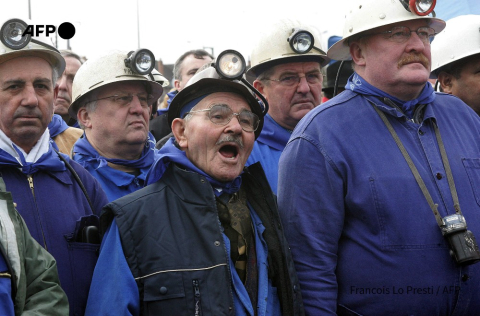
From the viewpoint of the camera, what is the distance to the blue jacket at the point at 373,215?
3320 millimetres

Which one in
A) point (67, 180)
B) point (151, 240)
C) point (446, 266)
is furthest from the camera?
point (67, 180)

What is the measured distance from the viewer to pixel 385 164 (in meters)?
3.44

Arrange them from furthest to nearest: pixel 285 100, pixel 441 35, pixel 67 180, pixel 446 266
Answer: pixel 441 35, pixel 285 100, pixel 67 180, pixel 446 266

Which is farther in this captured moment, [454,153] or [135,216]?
[454,153]

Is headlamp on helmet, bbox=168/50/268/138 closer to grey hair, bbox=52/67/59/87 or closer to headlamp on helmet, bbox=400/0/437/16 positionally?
grey hair, bbox=52/67/59/87

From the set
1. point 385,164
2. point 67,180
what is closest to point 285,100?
point 385,164

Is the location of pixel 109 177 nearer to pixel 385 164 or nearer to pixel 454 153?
pixel 385 164

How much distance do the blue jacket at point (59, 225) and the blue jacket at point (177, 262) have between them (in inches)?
11.3

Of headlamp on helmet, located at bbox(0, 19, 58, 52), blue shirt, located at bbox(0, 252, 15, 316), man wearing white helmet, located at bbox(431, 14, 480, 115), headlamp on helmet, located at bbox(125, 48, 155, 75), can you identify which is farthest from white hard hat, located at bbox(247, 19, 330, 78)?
blue shirt, located at bbox(0, 252, 15, 316)

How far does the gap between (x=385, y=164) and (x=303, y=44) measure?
1.97 meters

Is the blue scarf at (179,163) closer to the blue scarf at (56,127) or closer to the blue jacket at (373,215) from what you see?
the blue jacket at (373,215)

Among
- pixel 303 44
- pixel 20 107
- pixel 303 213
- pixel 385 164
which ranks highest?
pixel 303 44

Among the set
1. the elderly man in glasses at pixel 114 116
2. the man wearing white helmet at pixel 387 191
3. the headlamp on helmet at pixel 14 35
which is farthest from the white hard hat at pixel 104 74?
the man wearing white helmet at pixel 387 191

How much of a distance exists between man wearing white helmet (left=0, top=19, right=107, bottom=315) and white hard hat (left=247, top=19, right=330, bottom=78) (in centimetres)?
192
